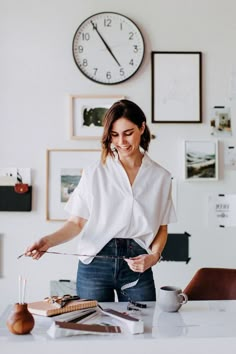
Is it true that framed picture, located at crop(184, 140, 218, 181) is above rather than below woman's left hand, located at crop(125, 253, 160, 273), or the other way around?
above

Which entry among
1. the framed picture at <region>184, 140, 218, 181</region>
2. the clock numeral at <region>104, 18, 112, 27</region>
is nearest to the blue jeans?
the framed picture at <region>184, 140, 218, 181</region>

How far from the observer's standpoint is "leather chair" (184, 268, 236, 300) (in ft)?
6.83

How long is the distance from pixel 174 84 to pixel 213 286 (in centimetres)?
123

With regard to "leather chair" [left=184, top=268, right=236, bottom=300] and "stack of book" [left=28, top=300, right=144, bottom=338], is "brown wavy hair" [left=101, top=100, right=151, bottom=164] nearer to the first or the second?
"stack of book" [left=28, top=300, right=144, bottom=338]

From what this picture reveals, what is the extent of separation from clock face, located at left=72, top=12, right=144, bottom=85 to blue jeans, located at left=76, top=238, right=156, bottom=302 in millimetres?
1260

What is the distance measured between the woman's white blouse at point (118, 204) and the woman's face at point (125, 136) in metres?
0.07

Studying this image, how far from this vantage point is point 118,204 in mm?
1781

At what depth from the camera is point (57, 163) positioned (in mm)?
2695

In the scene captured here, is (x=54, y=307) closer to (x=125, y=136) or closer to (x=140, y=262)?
(x=140, y=262)

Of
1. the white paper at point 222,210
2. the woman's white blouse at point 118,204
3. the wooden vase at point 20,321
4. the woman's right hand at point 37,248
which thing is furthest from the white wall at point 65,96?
the wooden vase at point 20,321

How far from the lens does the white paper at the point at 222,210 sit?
8.96 feet

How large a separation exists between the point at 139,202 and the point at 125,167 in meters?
0.16

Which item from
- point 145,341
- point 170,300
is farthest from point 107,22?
point 145,341

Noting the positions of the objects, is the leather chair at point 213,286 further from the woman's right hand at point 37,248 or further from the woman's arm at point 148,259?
the woman's right hand at point 37,248
